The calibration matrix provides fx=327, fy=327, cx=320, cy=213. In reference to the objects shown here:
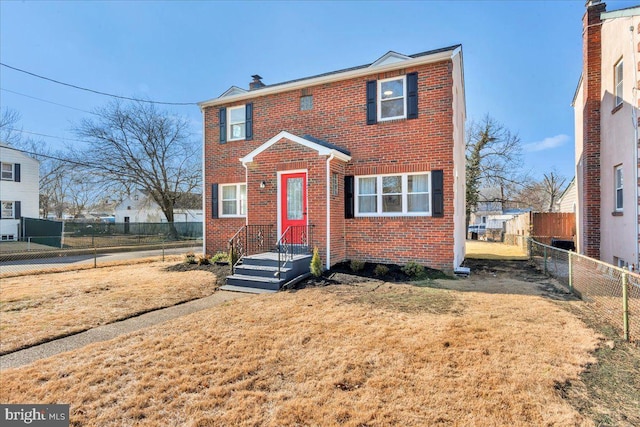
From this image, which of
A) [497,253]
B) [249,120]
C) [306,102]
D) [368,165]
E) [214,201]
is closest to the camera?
[368,165]

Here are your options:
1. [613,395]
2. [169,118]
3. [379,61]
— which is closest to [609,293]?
[613,395]

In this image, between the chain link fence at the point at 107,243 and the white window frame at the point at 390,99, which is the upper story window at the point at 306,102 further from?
the chain link fence at the point at 107,243

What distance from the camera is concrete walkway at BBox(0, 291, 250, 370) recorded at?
4.09 meters

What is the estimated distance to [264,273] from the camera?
8281mm

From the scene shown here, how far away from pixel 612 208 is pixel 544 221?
8812 millimetres

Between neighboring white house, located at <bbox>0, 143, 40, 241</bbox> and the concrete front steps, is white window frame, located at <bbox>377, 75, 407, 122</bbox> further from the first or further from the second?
neighboring white house, located at <bbox>0, 143, 40, 241</bbox>

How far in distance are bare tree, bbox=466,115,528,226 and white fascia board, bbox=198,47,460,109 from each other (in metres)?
22.8

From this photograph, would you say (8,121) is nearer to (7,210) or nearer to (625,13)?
(7,210)

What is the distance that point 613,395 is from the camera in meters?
3.01

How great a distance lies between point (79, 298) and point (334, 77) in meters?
9.02

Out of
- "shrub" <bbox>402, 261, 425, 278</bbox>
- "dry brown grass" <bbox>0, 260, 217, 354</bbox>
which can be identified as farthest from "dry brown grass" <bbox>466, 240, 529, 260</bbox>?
"dry brown grass" <bbox>0, 260, 217, 354</bbox>

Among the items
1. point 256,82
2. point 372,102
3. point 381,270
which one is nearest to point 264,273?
point 381,270

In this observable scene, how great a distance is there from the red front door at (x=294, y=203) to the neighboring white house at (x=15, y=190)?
25.3 m

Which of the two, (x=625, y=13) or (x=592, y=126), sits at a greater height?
(x=625, y=13)
